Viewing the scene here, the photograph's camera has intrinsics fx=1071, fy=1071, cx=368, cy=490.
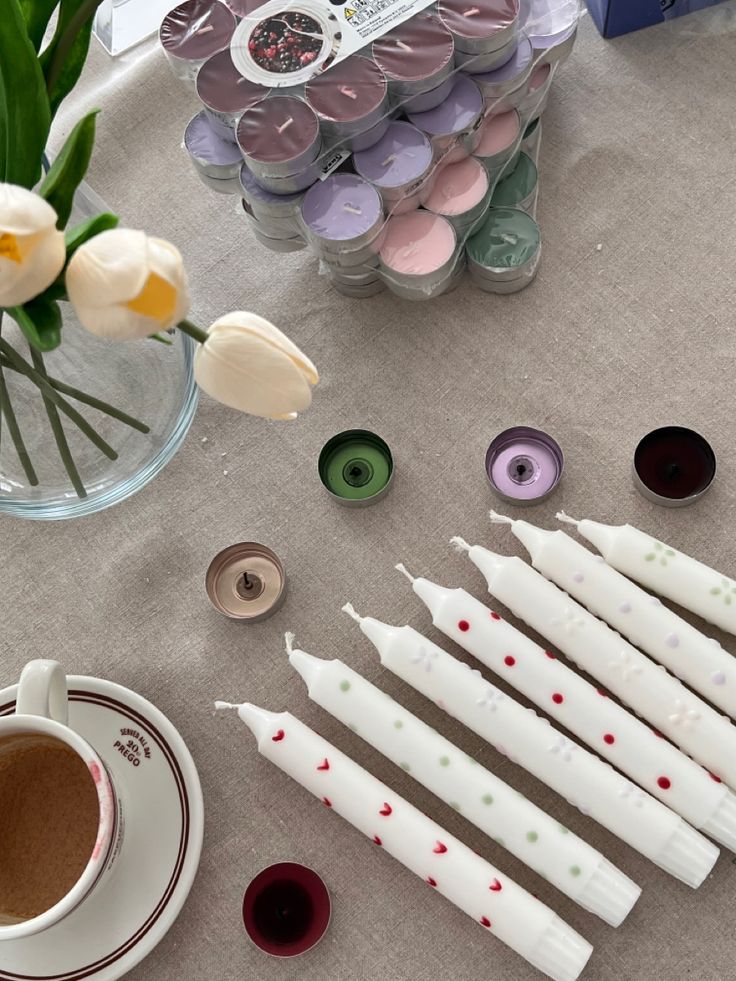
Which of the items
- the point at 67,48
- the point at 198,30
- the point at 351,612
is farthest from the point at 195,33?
the point at 351,612

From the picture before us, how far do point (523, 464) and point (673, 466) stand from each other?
0.35 ft

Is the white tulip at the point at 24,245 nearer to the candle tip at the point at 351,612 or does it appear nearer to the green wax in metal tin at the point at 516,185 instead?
the candle tip at the point at 351,612

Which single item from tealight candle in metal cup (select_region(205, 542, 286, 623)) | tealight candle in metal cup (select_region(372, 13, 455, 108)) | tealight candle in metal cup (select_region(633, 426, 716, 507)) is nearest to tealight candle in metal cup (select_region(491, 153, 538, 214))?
tealight candle in metal cup (select_region(372, 13, 455, 108))

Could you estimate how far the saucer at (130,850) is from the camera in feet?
2.23

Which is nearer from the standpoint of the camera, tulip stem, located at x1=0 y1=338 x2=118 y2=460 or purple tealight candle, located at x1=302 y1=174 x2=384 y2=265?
tulip stem, located at x1=0 y1=338 x2=118 y2=460

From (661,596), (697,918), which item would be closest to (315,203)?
(661,596)

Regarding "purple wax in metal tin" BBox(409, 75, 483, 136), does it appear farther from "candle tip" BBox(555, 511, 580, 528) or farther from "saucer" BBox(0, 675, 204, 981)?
"saucer" BBox(0, 675, 204, 981)

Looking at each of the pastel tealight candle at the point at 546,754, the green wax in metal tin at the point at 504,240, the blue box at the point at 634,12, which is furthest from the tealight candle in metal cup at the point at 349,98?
the pastel tealight candle at the point at 546,754

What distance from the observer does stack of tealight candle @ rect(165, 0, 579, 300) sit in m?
0.75

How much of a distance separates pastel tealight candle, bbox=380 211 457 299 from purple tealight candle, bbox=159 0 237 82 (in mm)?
179

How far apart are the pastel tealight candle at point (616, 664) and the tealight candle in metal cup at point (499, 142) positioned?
30cm

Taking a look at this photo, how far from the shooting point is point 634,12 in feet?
2.87

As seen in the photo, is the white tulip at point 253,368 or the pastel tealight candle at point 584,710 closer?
the white tulip at point 253,368

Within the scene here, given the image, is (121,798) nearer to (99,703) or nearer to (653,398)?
(99,703)
